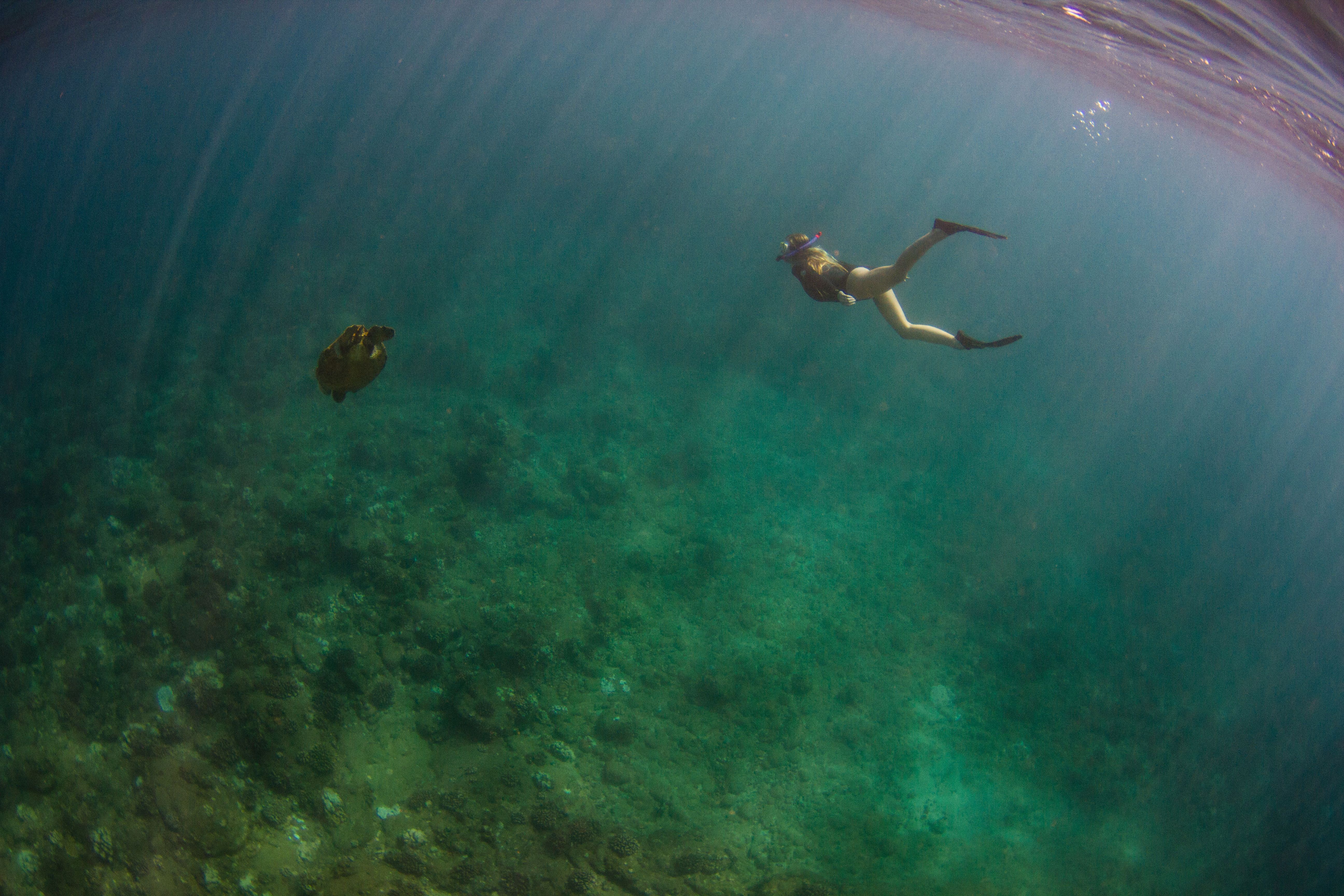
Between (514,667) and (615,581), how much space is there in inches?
105

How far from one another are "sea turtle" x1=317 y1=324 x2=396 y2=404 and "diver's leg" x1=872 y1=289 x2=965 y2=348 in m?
4.54

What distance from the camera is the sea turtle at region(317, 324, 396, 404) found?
12.7 feet

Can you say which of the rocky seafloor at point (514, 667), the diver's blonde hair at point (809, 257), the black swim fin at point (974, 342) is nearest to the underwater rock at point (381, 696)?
the rocky seafloor at point (514, 667)

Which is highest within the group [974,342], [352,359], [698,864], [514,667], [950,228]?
[950,228]

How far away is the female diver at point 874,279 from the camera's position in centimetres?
474

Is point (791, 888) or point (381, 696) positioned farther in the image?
point (381, 696)

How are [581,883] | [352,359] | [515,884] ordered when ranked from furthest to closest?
[581,883], [515,884], [352,359]

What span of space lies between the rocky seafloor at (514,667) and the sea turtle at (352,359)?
19.3 feet

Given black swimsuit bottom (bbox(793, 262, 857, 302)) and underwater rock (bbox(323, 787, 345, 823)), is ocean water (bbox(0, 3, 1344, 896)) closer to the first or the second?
underwater rock (bbox(323, 787, 345, 823))

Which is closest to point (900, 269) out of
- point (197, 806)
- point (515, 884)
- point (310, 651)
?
point (515, 884)

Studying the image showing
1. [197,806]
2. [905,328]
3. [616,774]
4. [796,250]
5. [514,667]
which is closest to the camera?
[905,328]

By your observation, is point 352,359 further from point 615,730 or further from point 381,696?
point 615,730

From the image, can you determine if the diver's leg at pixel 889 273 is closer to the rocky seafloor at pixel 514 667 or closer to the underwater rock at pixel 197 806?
the rocky seafloor at pixel 514 667

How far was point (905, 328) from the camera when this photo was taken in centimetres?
576
